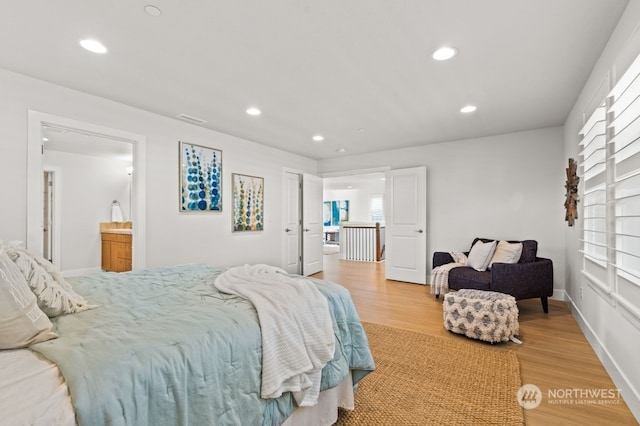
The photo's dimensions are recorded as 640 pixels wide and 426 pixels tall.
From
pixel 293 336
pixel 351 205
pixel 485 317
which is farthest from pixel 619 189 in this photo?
pixel 351 205

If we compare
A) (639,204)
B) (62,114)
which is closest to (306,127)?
(62,114)

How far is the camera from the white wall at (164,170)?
8.58 ft

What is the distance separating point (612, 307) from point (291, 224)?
453 cm

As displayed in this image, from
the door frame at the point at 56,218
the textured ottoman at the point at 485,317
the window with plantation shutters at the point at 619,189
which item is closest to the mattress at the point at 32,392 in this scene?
the window with plantation shutters at the point at 619,189

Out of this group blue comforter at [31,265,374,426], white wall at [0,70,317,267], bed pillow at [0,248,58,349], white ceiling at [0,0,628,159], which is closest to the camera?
blue comforter at [31,265,374,426]

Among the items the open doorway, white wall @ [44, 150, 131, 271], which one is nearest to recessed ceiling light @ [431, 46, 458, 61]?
white wall @ [44, 150, 131, 271]

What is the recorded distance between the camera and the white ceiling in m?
1.87

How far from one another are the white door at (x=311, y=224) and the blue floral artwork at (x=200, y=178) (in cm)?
196

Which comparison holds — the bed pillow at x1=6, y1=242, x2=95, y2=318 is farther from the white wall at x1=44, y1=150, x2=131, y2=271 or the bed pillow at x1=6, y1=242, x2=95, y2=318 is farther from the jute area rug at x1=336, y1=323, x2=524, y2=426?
the white wall at x1=44, y1=150, x2=131, y2=271

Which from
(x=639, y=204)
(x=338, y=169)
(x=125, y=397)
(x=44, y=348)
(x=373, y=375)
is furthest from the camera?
(x=338, y=169)

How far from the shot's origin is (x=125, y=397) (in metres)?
0.91

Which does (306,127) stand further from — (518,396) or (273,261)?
(518,396)

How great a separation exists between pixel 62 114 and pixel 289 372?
A: 3.21m

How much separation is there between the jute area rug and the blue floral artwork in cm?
283
